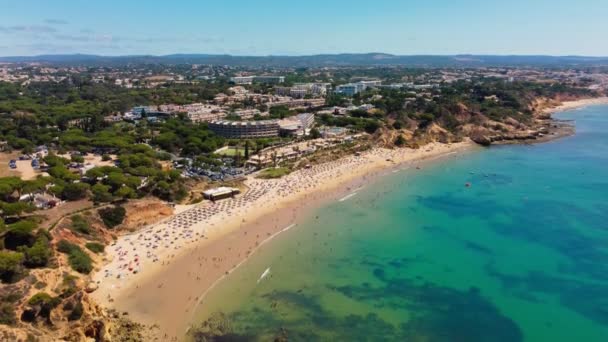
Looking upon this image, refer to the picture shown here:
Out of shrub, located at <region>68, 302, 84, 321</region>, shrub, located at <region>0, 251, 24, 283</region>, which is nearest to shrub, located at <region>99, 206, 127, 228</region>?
shrub, located at <region>0, 251, 24, 283</region>

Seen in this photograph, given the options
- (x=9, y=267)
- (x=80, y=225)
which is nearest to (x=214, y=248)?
(x=80, y=225)

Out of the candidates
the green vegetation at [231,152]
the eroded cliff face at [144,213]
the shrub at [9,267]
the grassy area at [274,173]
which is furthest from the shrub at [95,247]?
the green vegetation at [231,152]

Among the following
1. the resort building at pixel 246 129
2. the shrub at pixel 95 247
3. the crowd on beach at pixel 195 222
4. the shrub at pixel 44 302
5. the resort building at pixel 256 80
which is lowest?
the crowd on beach at pixel 195 222

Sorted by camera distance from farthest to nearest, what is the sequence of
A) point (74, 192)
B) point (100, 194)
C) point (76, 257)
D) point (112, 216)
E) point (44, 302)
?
1. point (74, 192)
2. point (100, 194)
3. point (112, 216)
4. point (76, 257)
5. point (44, 302)

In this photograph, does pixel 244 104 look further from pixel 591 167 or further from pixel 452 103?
pixel 591 167

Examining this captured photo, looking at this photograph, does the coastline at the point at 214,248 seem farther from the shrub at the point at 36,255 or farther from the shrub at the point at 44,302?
the shrub at the point at 44,302

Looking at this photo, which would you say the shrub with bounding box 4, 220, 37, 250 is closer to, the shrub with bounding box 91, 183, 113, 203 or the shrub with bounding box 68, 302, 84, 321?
the shrub with bounding box 68, 302, 84, 321

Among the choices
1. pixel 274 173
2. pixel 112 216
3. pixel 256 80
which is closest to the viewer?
pixel 112 216

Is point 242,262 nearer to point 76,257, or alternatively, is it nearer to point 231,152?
point 76,257
